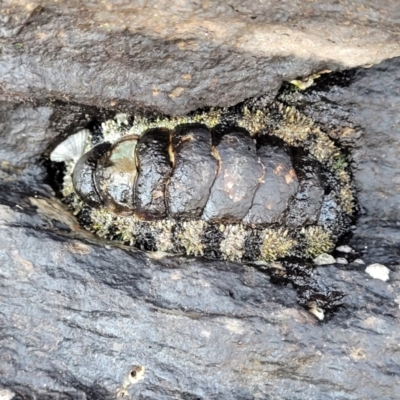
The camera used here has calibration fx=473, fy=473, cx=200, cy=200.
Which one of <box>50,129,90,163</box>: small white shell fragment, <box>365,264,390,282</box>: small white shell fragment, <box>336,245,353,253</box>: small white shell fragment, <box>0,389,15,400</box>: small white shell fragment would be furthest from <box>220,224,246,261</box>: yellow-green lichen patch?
<box>0,389,15,400</box>: small white shell fragment

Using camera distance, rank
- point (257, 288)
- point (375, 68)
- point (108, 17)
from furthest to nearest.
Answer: point (375, 68), point (257, 288), point (108, 17)

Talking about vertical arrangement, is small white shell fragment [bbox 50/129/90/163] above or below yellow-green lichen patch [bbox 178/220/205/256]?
above

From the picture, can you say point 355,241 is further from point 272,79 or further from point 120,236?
point 120,236

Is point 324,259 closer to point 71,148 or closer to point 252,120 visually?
point 252,120

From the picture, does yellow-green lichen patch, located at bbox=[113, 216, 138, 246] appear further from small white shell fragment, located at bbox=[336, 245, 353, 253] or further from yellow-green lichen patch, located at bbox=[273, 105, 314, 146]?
small white shell fragment, located at bbox=[336, 245, 353, 253]

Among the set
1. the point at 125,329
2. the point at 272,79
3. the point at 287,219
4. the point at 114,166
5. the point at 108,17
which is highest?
the point at 108,17

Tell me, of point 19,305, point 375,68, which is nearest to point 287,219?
point 375,68

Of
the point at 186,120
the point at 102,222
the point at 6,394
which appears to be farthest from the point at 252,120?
the point at 6,394
